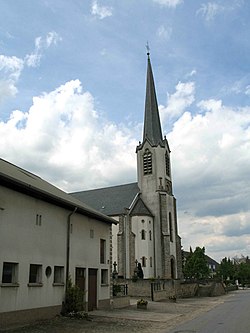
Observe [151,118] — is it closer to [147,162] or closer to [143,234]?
[147,162]

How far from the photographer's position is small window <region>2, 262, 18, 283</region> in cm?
1537

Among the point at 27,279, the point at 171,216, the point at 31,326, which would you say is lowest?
the point at 31,326

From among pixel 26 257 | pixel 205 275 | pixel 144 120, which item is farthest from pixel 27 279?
pixel 205 275

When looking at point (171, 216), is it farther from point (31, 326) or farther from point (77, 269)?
point (31, 326)

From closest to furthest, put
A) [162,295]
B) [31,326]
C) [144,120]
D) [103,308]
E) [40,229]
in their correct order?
[31,326] → [40,229] → [103,308] → [162,295] → [144,120]

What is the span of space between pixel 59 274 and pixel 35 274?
7.79 feet

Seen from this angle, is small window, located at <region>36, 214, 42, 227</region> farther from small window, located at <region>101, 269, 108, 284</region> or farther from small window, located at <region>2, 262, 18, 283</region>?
small window, located at <region>101, 269, 108, 284</region>

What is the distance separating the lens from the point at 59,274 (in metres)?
19.7

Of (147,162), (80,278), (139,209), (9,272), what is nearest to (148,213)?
(139,209)

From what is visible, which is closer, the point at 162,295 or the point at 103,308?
the point at 103,308

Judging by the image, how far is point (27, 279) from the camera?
1656 centimetres

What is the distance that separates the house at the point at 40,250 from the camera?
15414 mm

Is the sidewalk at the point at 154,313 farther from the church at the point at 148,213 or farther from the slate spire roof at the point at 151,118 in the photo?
the slate spire roof at the point at 151,118

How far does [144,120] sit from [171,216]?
50.4 feet
